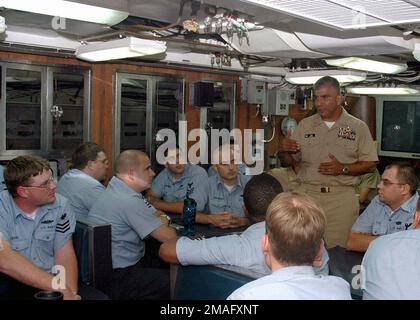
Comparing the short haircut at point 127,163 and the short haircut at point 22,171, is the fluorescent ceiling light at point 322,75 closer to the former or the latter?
the short haircut at point 127,163

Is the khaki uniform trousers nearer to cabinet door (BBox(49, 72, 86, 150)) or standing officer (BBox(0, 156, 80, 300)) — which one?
standing officer (BBox(0, 156, 80, 300))

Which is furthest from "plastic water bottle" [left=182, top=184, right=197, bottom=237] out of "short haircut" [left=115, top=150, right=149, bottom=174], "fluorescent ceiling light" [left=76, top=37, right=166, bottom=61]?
"fluorescent ceiling light" [left=76, top=37, right=166, bottom=61]

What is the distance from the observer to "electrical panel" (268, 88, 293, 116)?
6996mm

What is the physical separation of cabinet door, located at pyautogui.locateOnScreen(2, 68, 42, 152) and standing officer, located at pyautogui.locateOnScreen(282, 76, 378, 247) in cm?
263

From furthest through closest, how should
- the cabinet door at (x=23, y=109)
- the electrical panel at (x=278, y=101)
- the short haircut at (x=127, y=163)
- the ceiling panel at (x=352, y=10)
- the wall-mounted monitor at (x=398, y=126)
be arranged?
the wall-mounted monitor at (x=398, y=126)
the electrical panel at (x=278, y=101)
the cabinet door at (x=23, y=109)
the short haircut at (x=127, y=163)
the ceiling panel at (x=352, y=10)

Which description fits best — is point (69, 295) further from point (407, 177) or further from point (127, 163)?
point (407, 177)

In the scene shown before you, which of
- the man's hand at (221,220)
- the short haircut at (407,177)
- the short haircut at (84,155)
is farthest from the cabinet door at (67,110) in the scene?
the short haircut at (407,177)

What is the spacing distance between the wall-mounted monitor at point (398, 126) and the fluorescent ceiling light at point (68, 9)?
6.97m

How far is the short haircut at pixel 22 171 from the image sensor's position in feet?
9.22

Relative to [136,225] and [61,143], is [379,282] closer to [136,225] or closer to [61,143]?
[136,225]

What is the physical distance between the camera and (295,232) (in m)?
1.63

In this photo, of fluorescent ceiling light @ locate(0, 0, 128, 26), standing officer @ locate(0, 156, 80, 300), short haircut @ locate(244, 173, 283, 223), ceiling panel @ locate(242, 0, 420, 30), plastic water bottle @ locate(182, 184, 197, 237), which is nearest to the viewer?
ceiling panel @ locate(242, 0, 420, 30)

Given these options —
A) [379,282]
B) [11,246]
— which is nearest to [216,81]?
[11,246]

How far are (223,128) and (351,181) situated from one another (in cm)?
297
